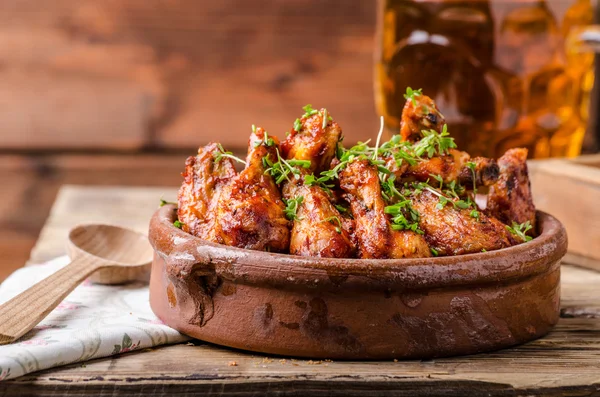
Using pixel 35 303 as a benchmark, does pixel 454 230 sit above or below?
above

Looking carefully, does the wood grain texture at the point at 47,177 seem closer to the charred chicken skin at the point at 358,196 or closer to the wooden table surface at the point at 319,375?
the charred chicken skin at the point at 358,196

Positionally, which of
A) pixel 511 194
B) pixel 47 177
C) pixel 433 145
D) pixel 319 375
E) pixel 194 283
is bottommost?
pixel 47 177

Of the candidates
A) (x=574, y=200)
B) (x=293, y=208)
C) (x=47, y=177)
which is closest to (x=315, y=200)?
(x=293, y=208)

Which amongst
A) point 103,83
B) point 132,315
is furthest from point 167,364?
point 103,83

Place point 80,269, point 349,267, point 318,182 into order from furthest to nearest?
point 80,269 → point 318,182 → point 349,267

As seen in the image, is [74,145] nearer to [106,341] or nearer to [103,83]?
[103,83]

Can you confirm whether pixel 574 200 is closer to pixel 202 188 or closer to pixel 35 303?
pixel 202 188
